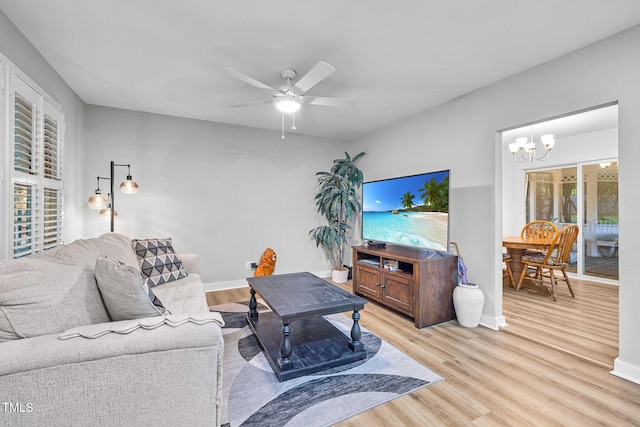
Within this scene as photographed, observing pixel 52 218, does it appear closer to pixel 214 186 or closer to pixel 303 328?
pixel 214 186

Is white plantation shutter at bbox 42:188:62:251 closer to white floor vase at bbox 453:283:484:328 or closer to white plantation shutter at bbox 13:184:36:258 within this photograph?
white plantation shutter at bbox 13:184:36:258

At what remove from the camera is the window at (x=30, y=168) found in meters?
1.94

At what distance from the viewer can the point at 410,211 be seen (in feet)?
11.4

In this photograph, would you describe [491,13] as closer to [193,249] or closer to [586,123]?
[586,123]

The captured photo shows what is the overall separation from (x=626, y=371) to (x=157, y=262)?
3.81 metres

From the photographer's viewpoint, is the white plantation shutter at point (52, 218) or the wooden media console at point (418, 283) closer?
the white plantation shutter at point (52, 218)

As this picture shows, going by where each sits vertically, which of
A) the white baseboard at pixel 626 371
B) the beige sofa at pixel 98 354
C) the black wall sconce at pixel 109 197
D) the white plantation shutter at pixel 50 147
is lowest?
the white baseboard at pixel 626 371

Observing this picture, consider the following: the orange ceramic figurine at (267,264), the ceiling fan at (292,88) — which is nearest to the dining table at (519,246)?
the ceiling fan at (292,88)

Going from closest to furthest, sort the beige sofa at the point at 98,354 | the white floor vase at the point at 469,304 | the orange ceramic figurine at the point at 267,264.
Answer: the beige sofa at the point at 98,354
the white floor vase at the point at 469,304
the orange ceramic figurine at the point at 267,264

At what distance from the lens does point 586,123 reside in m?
4.26

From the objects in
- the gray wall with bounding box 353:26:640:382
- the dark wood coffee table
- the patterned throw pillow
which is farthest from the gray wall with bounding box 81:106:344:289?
the dark wood coffee table

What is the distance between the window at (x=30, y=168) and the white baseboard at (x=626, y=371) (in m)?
4.23

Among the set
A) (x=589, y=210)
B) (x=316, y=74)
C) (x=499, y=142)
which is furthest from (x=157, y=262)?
(x=589, y=210)

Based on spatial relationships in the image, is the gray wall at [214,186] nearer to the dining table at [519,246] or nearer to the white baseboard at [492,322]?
the white baseboard at [492,322]
